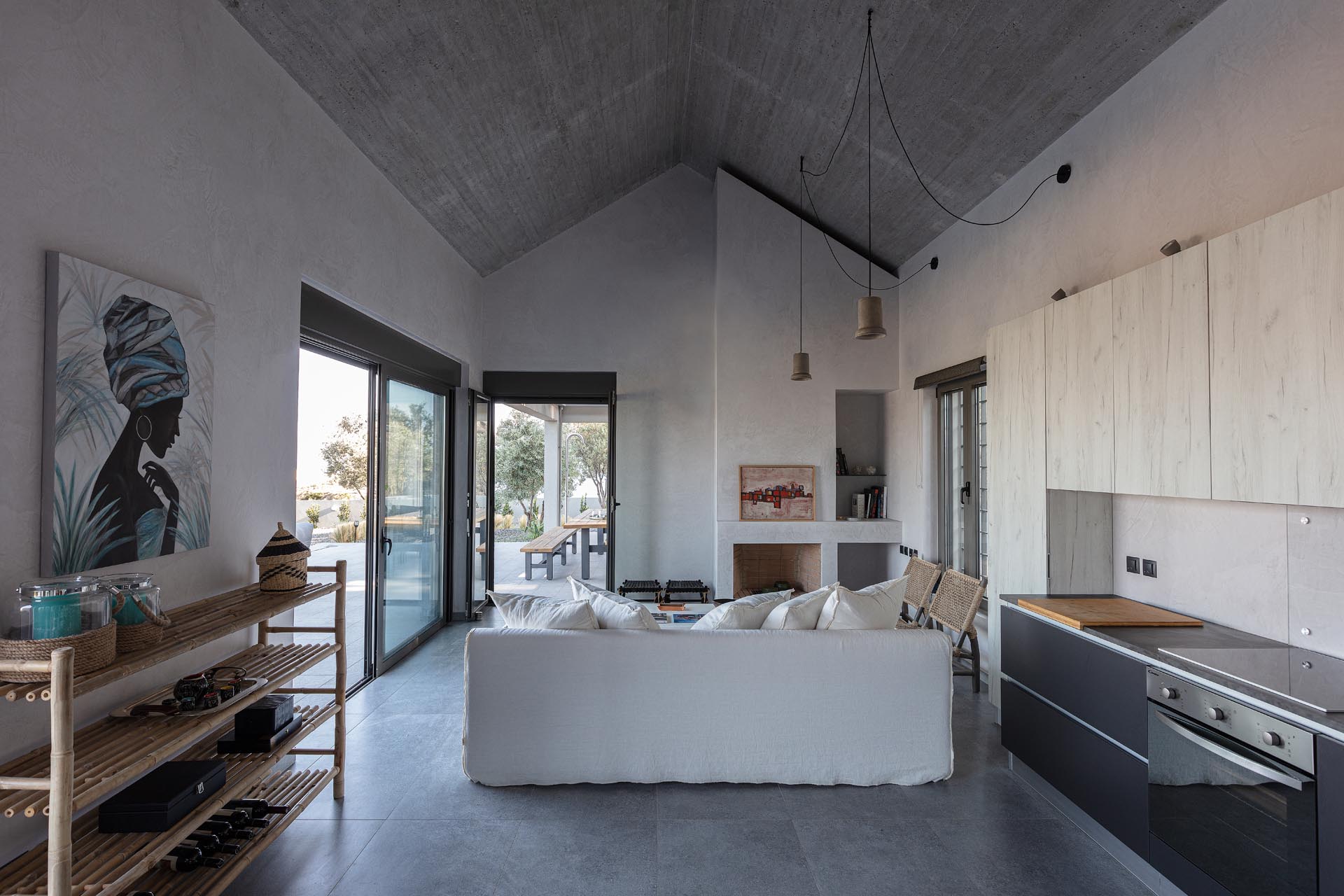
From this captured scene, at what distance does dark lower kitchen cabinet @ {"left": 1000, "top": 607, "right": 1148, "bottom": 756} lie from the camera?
2361 mm

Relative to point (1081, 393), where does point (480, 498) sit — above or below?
below

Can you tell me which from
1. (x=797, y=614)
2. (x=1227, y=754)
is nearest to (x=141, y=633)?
(x=797, y=614)

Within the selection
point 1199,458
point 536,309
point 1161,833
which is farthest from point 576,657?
point 536,309

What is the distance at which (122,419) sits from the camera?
219cm

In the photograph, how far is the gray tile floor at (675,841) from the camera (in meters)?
2.33

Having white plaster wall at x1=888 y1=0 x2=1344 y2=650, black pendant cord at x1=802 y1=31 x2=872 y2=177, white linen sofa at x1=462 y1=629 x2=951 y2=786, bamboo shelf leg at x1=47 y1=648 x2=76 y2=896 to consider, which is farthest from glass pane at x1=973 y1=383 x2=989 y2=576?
bamboo shelf leg at x1=47 y1=648 x2=76 y2=896

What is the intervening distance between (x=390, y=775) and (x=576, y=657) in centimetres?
108

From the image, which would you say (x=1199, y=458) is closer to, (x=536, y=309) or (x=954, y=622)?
(x=954, y=622)

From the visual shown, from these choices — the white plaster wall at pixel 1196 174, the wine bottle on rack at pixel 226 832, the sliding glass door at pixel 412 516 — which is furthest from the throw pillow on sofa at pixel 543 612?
the white plaster wall at pixel 1196 174

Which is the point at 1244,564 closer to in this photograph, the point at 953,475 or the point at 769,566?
the point at 953,475

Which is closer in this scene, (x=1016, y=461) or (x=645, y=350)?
(x=1016, y=461)

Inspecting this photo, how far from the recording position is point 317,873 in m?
2.37

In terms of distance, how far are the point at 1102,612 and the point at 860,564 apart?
3891 millimetres

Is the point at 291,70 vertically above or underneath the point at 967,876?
above
